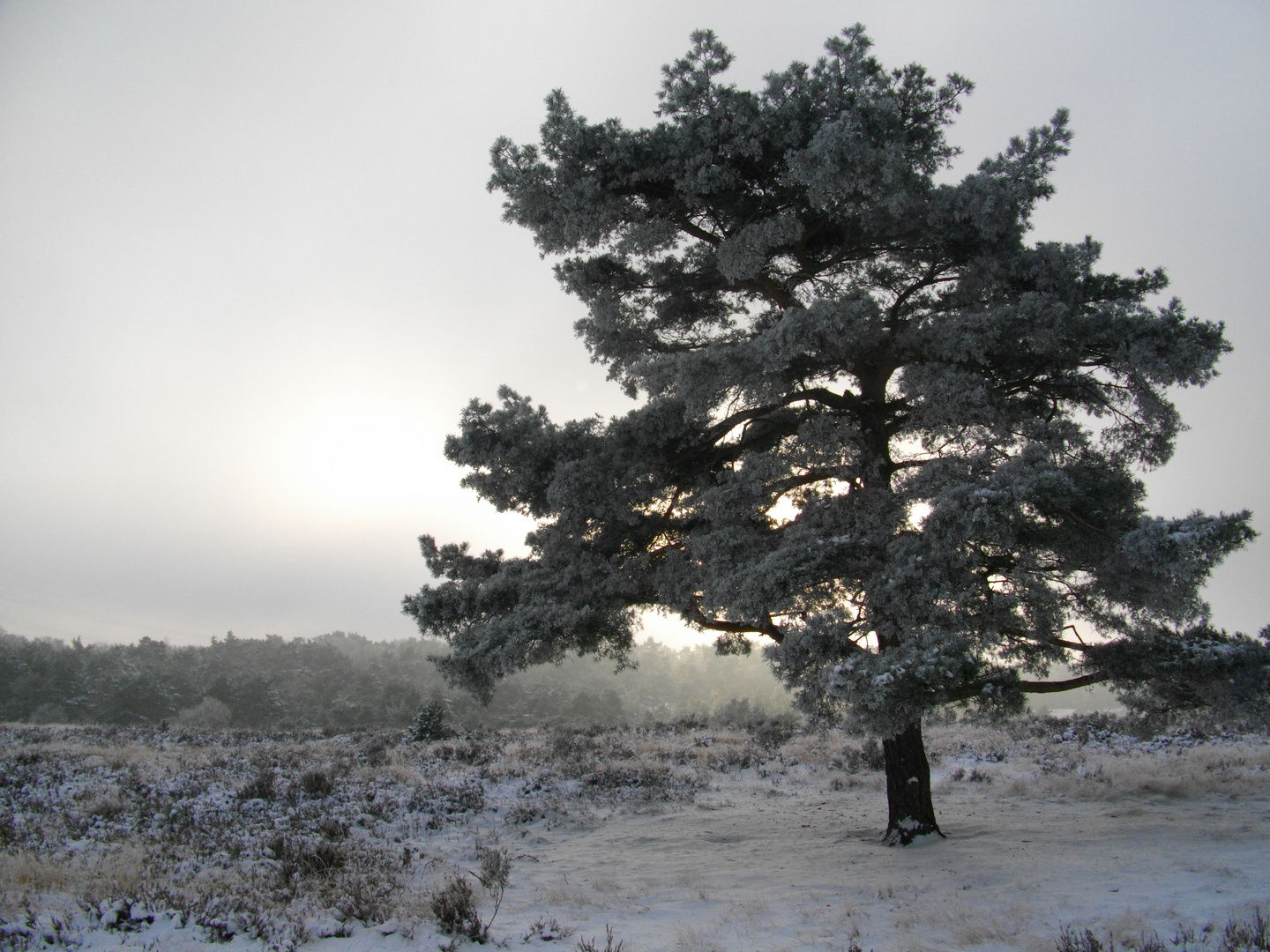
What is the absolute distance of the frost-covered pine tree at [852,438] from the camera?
309 inches

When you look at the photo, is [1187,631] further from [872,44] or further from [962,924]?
[872,44]

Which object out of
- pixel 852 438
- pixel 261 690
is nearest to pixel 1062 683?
pixel 852 438

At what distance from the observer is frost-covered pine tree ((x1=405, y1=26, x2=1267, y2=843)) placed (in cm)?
785

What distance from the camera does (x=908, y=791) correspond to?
9.76 meters

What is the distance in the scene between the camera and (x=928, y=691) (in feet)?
23.8

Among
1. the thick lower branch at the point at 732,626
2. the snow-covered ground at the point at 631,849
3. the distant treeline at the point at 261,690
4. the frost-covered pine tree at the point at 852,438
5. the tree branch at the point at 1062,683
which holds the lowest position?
the distant treeline at the point at 261,690

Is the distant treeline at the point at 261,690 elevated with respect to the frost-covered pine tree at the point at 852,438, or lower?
lower

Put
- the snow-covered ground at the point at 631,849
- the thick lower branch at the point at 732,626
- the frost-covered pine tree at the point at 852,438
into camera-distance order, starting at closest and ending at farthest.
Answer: the snow-covered ground at the point at 631,849
the frost-covered pine tree at the point at 852,438
the thick lower branch at the point at 732,626

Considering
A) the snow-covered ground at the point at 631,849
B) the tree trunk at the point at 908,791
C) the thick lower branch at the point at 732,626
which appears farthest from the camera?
the thick lower branch at the point at 732,626

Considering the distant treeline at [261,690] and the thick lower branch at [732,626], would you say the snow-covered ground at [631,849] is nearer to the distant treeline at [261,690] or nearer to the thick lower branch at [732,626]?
the thick lower branch at [732,626]

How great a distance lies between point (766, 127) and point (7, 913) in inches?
453

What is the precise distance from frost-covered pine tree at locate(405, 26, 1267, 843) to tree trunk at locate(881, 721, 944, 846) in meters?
0.04

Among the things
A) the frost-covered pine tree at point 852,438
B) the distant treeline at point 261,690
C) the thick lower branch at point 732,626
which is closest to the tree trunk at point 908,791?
the frost-covered pine tree at point 852,438

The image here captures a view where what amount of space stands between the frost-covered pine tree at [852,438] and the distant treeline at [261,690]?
2746 centimetres
